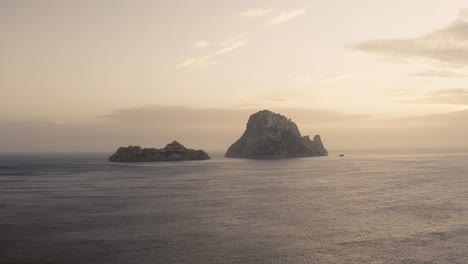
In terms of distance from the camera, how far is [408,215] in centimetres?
5234

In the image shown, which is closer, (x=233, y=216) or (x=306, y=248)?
(x=306, y=248)

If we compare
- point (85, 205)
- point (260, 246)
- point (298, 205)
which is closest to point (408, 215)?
point (298, 205)

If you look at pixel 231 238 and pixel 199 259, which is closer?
pixel 199 259

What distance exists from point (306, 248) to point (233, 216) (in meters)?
17.4

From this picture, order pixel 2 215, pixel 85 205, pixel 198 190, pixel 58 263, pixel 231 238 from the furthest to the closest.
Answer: pixel 198 190, pixel 85 205, pixel 2 215, pixel 231 238, pixel 58 263

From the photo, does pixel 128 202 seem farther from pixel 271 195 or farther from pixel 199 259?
pixel 199 259

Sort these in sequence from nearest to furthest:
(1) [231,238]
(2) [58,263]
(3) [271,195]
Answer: (2) [58,263] < (1) [231,238] < (3) [271,195]

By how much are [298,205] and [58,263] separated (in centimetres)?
3964

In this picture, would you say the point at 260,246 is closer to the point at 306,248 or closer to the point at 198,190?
the point at 306,248

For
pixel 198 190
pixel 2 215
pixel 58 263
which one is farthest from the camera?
pixel 198 190

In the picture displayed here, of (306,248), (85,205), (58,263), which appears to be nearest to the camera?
(58,263)

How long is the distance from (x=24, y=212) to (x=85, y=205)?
9.05 metres

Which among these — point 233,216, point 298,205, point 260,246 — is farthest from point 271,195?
point 260,246

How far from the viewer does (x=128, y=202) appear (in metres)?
64.9
